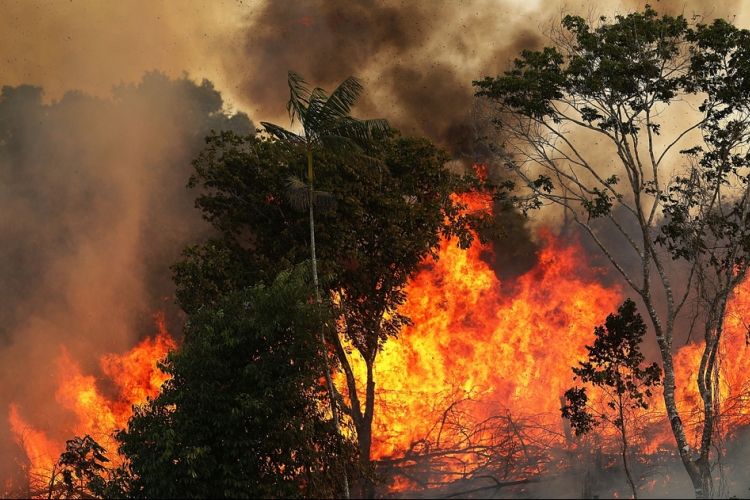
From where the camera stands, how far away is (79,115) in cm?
3062

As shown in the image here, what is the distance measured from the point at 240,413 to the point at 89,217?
52.4 ft

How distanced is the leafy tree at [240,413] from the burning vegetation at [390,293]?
6 cm

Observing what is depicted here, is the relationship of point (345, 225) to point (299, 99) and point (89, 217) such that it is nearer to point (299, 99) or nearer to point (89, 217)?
point (299, 99)

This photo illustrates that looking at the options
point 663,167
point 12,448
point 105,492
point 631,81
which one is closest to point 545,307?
point 663,167

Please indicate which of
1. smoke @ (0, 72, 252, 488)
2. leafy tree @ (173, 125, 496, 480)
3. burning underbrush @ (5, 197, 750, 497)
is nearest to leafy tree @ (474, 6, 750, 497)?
leafy tree @ (173, 125, 496, 480)

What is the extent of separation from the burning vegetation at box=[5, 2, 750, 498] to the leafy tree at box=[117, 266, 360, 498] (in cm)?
6

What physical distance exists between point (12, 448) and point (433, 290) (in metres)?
15.4

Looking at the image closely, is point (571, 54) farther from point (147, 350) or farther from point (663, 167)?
point (147, 350)

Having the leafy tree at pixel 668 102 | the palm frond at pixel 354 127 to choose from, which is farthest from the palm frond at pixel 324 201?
the leafy tree at pixel 668 102

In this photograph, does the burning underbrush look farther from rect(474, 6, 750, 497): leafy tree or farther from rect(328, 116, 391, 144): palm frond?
rect(328, 116, 391, 144): palm frond

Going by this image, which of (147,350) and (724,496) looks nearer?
(724,496)

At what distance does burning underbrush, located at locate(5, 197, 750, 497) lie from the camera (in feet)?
→ 88.2

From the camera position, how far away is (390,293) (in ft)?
83.0

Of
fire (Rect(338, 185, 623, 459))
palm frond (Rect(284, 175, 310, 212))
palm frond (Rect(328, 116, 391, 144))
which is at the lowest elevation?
fire (Rect(338, 185, 623, 459))
